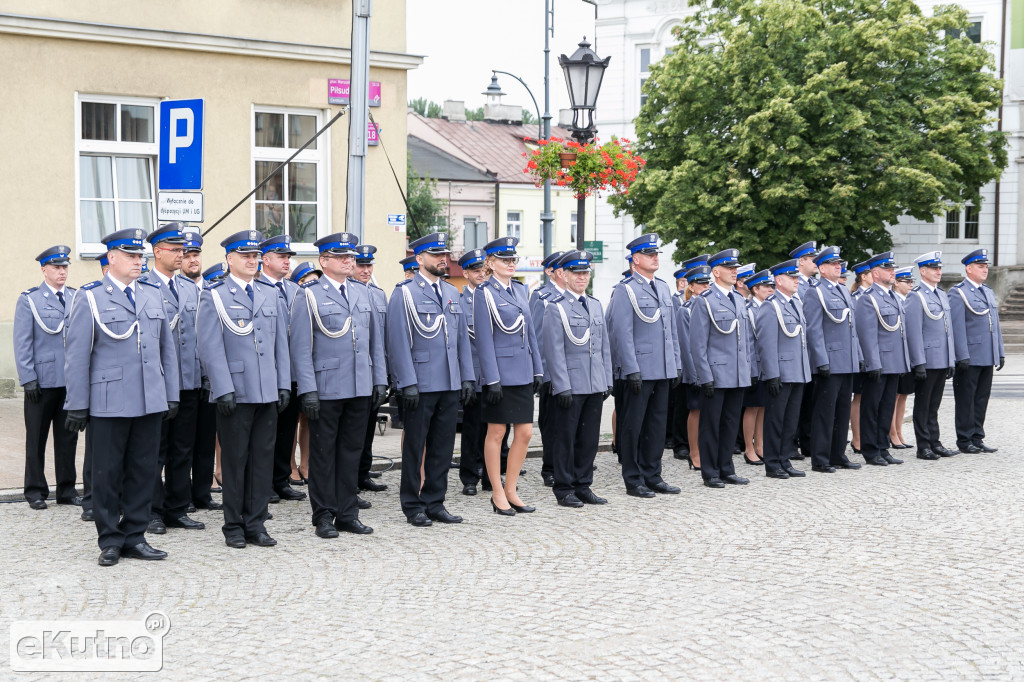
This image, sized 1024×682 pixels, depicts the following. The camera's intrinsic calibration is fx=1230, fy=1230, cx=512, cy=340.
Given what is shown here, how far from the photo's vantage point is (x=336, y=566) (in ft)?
24.6

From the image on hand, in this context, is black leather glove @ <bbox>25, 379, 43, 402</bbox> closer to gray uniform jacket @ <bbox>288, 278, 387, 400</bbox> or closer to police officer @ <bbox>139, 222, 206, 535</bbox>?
police officer @ <bbox>139, 222, 206, 535</bbox>

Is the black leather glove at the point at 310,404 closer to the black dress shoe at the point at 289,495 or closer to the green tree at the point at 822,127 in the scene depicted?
the black dress shoe at the point at 289,495

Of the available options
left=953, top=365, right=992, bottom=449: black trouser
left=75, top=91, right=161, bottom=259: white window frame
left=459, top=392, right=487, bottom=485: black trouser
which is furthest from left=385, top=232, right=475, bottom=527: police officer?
left=75, top=91, right=161, bottom=259: white window frame

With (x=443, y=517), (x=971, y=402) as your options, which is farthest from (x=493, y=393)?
(x=971, y=402)

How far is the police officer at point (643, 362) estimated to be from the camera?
10398 mm

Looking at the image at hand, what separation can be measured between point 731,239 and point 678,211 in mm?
1614

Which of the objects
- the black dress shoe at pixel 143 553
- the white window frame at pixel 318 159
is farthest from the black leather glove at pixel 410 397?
the white window frame at pixel 318 159

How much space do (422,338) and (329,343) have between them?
2.59 ft

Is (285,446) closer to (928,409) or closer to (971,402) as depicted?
(928,409)

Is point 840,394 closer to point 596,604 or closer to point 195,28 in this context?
point 596,604

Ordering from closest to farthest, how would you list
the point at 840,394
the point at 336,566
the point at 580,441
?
the point at 336,566 < the point at 580,441 < the point at 840,394

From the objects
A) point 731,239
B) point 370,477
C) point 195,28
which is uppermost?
point 195,28

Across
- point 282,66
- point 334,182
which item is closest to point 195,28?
point 282,66

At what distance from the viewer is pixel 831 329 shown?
1202 cm
